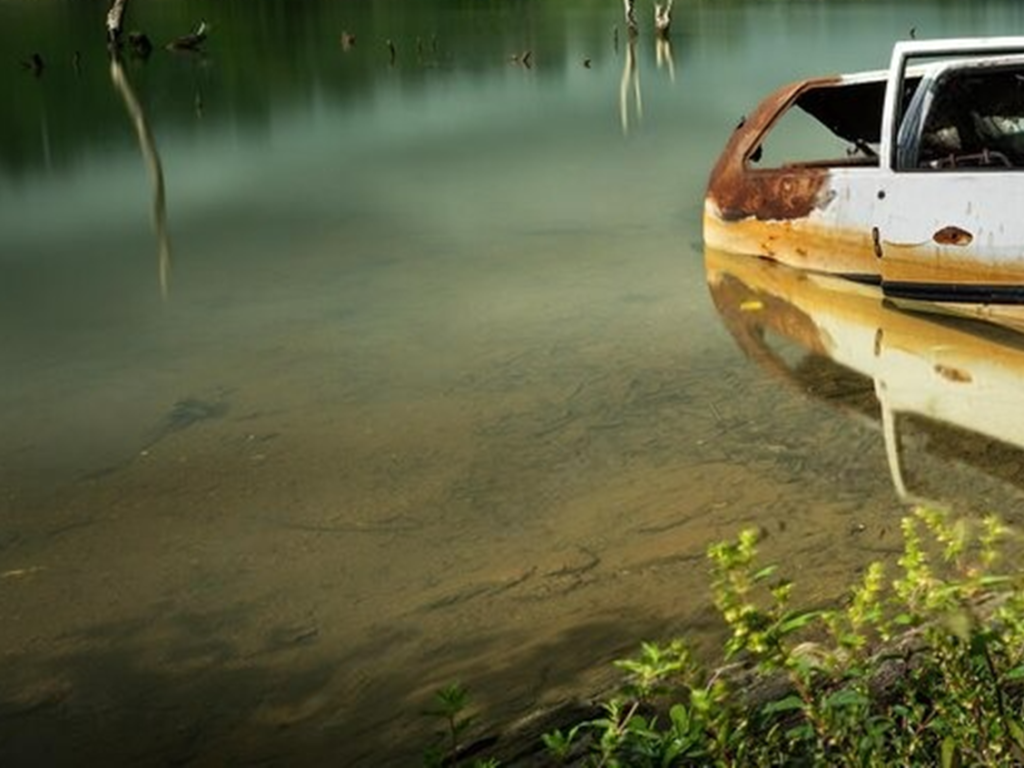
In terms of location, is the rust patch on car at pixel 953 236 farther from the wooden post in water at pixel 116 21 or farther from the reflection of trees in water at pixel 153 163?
the wooden post in water at pixel 116 21

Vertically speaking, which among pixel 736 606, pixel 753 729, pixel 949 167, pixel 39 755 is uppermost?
pixel 949 167

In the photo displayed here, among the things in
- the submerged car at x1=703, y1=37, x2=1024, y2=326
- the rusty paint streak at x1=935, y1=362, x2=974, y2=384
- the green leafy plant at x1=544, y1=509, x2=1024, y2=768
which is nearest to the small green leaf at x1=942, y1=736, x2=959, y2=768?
the green leafy plant at x1=544, y1=509, x2=1024, y2=768

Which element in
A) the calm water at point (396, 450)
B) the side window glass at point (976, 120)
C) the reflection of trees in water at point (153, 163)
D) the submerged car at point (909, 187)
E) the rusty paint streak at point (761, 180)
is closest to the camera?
the calm water at point (396, 450)

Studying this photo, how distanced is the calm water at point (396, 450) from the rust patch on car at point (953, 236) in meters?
0.65

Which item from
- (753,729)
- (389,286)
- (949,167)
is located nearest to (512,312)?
(389,286)

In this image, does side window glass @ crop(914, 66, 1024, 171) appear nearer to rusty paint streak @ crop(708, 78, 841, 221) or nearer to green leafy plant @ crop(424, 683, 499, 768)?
rusty paint streak @ crop(708, 78, 841, 221)

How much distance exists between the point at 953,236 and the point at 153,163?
16490mm

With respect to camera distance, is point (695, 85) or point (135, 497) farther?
point (695, 85)

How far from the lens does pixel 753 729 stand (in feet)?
10.3

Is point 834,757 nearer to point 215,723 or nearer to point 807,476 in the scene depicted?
point 215,723

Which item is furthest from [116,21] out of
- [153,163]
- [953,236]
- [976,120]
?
[953,236]

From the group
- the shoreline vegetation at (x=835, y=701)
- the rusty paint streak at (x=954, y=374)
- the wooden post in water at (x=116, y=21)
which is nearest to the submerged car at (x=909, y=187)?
the rusty paint streak at (x=954, y=374)

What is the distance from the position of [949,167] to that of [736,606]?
665cm

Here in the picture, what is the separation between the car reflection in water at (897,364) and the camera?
21.9 ft
